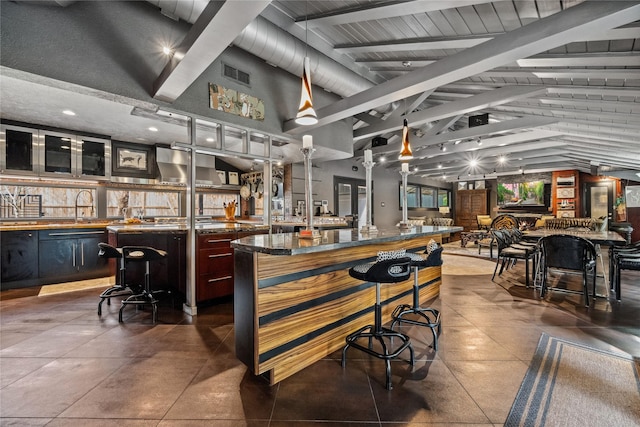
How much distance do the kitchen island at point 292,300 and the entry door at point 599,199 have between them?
1340 cm

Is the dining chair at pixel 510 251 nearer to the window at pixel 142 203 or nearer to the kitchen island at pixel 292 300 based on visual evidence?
the kitchen island at pixel 292 300

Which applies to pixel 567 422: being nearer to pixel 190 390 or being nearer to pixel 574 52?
pixel 190 390

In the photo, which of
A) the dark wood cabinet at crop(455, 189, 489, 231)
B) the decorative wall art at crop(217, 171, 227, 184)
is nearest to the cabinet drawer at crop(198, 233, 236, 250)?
the decorative wall art at crop(217, 171, 227, 184)

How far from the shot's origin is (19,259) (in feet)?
14.6

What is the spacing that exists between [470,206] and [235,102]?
13.7 meters

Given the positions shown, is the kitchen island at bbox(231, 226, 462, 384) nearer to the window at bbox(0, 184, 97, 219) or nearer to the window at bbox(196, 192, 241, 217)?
the window at bbox(0, 184, 97, 219)

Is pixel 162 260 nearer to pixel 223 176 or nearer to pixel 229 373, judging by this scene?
pixel 229 373

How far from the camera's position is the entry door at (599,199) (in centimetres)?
1110

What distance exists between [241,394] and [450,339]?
1989mm


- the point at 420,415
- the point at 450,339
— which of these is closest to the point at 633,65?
the point at 450,339

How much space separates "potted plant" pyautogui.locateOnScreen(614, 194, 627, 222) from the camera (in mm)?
10609

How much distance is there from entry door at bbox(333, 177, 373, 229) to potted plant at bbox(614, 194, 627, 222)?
32.9ft

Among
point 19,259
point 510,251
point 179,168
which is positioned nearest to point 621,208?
point 510,251

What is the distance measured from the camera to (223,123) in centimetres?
389
